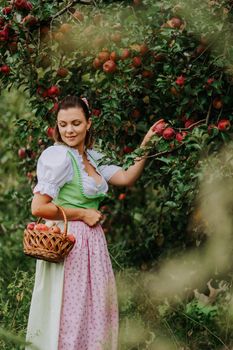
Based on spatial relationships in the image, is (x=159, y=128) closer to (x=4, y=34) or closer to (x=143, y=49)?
(x=143, y=49)

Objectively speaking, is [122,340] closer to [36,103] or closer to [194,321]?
[194,321]

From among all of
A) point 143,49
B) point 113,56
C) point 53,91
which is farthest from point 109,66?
point 53,91

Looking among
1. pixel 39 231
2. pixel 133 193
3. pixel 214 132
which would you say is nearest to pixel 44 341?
pixel 39 231

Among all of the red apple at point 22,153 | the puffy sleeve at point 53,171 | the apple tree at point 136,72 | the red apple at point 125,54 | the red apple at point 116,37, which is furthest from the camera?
the red apple at point 22,153

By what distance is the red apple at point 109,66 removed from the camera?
3463 millimetres

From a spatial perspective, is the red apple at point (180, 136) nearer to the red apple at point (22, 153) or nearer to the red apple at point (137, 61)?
the red apple at point (137, 61)

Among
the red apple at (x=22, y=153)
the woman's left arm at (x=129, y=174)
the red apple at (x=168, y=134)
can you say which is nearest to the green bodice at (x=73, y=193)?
the woman's left arm at (x=129, y=174)

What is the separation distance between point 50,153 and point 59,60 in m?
0.81

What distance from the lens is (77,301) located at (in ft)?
10.1

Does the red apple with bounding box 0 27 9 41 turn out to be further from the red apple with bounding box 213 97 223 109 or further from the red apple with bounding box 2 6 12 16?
the red apple with bounding box 213 97 223 109

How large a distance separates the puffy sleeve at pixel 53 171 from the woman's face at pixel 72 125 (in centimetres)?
7

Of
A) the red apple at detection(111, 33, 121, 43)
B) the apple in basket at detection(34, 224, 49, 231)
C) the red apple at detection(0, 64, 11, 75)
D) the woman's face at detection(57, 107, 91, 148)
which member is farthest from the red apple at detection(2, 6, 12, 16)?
the apple in basket at detection(34, 224, 49, 231)

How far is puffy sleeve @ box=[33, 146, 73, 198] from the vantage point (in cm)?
301

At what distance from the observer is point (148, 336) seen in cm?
362
